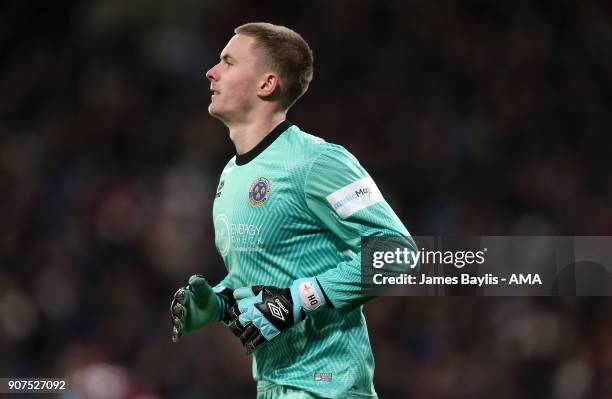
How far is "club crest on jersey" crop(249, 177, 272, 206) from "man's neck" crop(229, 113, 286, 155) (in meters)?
0.20

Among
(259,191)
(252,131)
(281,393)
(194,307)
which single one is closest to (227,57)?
(252,131)

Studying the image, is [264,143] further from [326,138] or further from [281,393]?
[326,138]

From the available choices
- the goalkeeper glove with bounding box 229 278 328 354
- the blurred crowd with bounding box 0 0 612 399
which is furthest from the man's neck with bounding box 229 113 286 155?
the blurred crowd with bounding box 0 0 612 399

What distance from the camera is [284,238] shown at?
3.44 metres

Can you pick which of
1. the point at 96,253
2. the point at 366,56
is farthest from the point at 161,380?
the point at 366,56

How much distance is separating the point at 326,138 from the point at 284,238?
20.0ft

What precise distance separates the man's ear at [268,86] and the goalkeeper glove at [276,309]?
30.5 inches

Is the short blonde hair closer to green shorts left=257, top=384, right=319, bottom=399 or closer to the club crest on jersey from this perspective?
the club crest on jersey

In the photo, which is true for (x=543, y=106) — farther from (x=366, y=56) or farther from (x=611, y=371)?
(x=611, y=371)

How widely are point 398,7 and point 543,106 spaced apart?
202 centimetres

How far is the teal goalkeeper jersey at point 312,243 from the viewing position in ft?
10.8

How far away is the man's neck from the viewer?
367 centimetres

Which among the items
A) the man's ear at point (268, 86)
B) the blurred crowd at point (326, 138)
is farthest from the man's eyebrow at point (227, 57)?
the blurred crowd at point (326, 138)

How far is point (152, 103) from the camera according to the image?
10055mm
